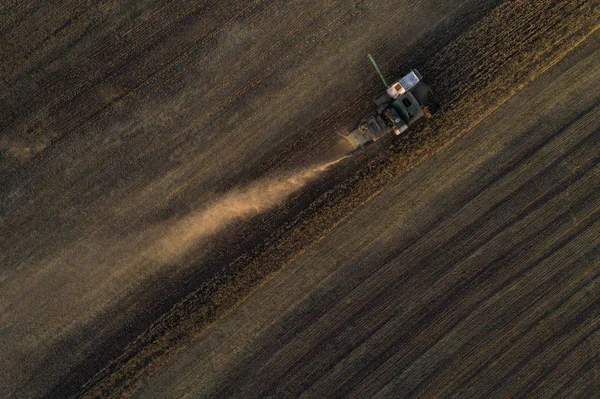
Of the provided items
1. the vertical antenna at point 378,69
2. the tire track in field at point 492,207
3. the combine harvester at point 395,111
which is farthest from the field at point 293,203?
the combine harvester at point 395,111

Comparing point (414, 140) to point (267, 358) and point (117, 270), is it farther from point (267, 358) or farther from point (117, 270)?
point (117, 270)

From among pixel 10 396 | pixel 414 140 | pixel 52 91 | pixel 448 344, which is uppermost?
pixel 52 91

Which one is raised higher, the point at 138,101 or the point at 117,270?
the point at 138,101

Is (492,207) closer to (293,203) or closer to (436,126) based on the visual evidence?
(436,126)

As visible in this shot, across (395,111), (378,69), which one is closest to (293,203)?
(395,111)

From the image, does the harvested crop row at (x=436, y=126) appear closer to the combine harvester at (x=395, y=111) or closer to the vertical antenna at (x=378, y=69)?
the combine harvester at (x=395, y=111)

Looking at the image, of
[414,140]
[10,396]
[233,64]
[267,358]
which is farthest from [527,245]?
[10,396]
